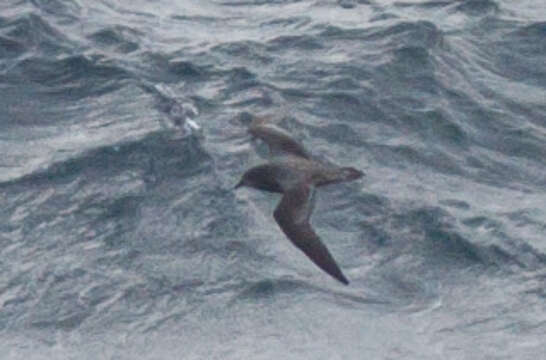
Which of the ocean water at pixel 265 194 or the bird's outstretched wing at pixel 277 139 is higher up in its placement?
the bird's outstretched wing at pixel 277 139

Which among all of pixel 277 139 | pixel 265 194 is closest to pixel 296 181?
pixel 265 194

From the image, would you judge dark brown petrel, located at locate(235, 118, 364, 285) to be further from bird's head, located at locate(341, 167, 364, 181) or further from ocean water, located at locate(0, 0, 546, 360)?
ocean water, located at locate(0, 0, 546, 360)

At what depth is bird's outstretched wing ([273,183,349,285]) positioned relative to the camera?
930 centimetres

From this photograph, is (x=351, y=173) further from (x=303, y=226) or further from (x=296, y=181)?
(x=303, y=226)

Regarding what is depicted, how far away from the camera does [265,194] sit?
11016mm

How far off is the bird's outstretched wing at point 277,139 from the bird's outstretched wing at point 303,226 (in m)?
0.91

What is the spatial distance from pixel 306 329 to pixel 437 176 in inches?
116

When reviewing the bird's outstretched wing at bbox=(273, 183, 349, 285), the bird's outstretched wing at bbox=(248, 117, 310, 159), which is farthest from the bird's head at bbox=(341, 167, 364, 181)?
the bird's outstretched wing at bbox=(248, 117, 310, 159)

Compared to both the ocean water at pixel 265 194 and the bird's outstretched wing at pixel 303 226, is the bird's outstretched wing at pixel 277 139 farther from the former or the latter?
the bird's outstretched wing at pixel 303 226

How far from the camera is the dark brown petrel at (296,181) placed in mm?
9531

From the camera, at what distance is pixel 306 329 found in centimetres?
891

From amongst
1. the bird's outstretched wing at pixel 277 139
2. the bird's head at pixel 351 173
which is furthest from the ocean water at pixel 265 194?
the bird's head at pixel 351 173

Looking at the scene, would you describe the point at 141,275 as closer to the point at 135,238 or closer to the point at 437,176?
the point at 135,238

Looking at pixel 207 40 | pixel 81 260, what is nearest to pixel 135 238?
pixel 81 260
